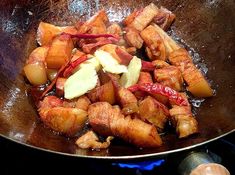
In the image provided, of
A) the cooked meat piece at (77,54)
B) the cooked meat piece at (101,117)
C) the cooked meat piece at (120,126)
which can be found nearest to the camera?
the cooked meat piece at (120,126)

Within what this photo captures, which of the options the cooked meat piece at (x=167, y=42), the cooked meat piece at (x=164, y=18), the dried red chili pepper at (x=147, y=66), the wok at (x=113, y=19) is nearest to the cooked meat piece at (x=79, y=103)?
the wok at (x=113, y=19)

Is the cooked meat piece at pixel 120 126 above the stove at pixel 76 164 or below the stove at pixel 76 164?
above

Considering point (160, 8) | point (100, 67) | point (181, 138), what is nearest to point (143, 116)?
point (181, 138)

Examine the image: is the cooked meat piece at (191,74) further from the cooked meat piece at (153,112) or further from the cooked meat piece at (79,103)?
the cooked meat piece at (79,103)

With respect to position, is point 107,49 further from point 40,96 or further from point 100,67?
point 40,96

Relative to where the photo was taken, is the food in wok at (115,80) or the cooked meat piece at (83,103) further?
the cooked meat piece at (83,103)
